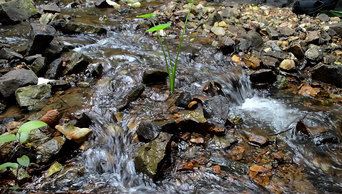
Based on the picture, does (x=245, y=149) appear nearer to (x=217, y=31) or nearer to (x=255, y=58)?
(x=255, y=58)

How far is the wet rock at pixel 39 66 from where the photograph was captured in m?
3.81

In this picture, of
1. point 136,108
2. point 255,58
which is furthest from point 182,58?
→ point 136,108

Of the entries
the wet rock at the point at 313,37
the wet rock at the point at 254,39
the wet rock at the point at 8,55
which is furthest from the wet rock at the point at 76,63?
the wet rock at the point at 313,37

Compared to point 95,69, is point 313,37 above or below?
above

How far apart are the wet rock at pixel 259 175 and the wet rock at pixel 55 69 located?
11.0 ft

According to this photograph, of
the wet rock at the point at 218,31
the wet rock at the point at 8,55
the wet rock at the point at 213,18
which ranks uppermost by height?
the wet rock at the point at 213,18

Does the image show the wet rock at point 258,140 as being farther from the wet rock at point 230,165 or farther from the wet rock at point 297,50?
the wet rock at point 297,50

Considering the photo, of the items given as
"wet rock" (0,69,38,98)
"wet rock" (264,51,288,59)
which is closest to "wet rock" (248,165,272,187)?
"wet rock" (264,51,288,59)

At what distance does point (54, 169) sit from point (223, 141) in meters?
1.88

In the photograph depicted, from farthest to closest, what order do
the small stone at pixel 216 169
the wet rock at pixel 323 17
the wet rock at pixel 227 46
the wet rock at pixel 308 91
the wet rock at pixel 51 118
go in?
1. the wet rock at pixel 323 17
2. the wet rock at pixel 227 46
3. the wet rock at pixel 308 91
4. the wet rock at pixel 51 118
5. the small stone at pixel 216 169

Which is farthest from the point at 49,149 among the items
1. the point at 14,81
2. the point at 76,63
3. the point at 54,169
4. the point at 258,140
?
the point at 258,140

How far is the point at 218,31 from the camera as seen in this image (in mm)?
5930

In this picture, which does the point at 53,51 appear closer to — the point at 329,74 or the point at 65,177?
the point at 65,177

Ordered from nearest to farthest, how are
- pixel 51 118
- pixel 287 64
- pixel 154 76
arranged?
pixel 51 118
pixel 154 76
pixel 287 64
